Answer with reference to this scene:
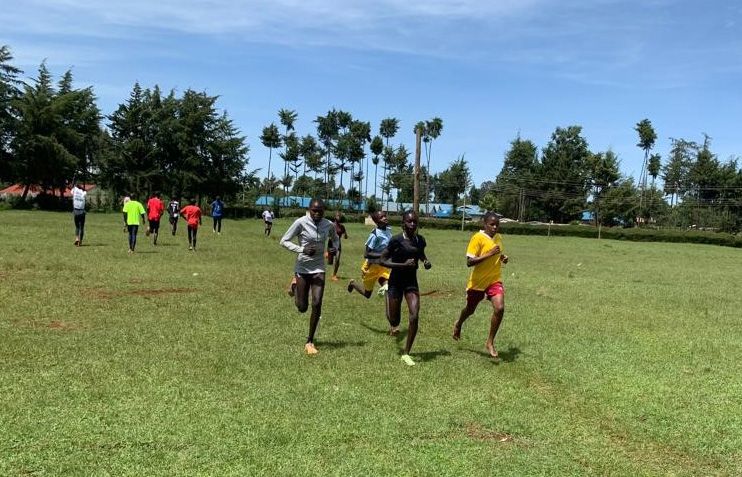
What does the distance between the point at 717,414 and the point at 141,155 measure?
232 feet

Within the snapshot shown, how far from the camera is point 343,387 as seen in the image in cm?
698

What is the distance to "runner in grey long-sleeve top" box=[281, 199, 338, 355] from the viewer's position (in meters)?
8.57

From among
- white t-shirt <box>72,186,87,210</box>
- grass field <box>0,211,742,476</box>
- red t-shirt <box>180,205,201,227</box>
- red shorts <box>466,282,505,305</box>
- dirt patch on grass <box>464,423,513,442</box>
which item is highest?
white t-shirt <box>72,186,87,210</box>

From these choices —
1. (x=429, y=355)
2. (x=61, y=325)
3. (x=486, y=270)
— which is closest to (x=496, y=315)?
(x=486, y=270)

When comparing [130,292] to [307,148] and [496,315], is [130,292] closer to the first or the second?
[496,315]

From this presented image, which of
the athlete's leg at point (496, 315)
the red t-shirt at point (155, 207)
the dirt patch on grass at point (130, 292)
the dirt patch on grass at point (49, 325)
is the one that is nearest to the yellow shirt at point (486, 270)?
the athlete's leg at point (496, 315)

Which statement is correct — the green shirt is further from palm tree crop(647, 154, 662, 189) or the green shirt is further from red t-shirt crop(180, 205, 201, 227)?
palm tree crop(647, 154, 662, 189)

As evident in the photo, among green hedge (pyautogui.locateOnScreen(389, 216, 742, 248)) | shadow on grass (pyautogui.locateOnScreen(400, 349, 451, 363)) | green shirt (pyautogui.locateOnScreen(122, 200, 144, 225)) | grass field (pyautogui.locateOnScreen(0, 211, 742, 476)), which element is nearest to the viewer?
grass field (pyautogui.locateOnScreen(0, 211, 742, 476))

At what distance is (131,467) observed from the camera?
186 inches

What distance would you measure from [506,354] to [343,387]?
3018 mm

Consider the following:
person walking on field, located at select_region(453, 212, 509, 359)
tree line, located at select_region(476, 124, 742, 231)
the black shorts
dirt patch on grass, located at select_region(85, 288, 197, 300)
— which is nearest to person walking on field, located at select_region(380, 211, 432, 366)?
the black shorts

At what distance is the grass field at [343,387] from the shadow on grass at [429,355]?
0.05 feet

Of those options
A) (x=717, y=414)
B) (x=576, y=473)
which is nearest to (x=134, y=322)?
(x=576, y=473)

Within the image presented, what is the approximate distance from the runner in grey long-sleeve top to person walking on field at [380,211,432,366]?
2.80 feet
